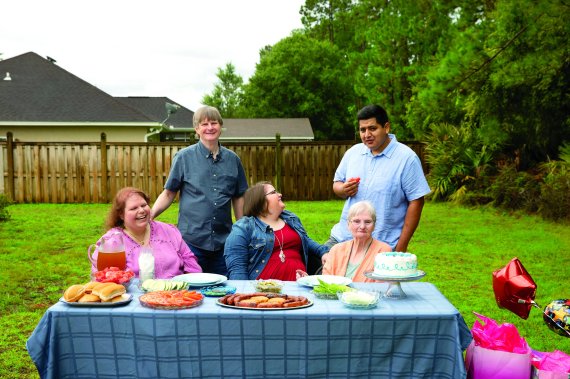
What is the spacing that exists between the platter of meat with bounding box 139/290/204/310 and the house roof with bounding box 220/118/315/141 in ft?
92.2

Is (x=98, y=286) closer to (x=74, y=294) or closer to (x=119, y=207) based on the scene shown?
(x=74, y=294)

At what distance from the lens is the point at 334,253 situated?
376cm

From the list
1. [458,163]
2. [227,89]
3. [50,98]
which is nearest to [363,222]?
[458,163]

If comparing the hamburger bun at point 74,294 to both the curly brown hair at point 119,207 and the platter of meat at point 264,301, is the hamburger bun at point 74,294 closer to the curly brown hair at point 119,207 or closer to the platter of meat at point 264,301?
the platter of meat at point 264,301

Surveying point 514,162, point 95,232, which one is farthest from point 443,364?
point 514,162

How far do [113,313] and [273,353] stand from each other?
74 centimetres

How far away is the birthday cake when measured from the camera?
2.92m

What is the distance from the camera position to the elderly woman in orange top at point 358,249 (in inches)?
140

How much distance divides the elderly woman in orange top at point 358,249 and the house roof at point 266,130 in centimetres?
2740

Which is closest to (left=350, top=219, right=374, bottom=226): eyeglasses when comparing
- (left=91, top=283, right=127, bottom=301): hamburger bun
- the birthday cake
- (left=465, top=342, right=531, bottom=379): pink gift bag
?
the birthday cake

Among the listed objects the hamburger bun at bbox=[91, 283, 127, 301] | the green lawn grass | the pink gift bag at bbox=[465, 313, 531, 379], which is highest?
the hamburger bun at bbox=[91, 283, 127, 301]

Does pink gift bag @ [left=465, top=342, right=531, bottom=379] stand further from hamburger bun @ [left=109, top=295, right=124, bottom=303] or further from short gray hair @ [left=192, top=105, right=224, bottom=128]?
short gray hair @ [left=192, top=105, right=224, bottom=128]

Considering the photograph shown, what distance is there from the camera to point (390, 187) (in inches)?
153

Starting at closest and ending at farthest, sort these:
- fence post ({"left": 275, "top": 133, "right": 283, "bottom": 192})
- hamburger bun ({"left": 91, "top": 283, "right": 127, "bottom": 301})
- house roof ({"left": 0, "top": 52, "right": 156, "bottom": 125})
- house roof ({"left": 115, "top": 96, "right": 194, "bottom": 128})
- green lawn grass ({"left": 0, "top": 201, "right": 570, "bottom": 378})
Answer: hamburger bun ({"left": 91, "top": 283, "right": 127, "bottom": 301}) → green lawn grass ({"left": 0, "top": 201, "right": 570, "bottom": 378}) → fence post ({"left": 275, "top": 133, "right": 283, "bottom": 192}) → house roof ({"left": 0, "top": 52, "right": 156, "bottom": 125}) → house roof ({"left": 115, "top": 96, "right": 194, "bottom": 128})
